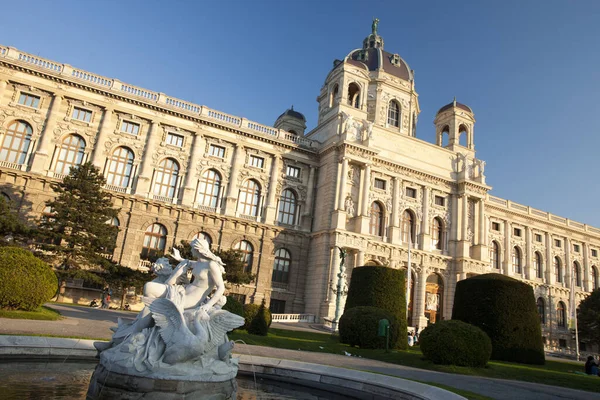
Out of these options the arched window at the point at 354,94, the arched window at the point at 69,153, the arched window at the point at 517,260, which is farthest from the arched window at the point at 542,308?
the arched window at the point at 69,153

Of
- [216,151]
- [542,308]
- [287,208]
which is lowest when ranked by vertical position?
[542,308]

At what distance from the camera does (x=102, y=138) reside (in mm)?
30719

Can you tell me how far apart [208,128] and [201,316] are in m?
28.8

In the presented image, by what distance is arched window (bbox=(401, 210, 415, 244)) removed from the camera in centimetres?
3866

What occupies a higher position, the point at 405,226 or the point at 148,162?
the point at 148,162

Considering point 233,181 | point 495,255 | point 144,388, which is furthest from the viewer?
point 495,255

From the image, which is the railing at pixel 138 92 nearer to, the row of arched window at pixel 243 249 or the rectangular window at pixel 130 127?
the rectangular window at pixel 130 127

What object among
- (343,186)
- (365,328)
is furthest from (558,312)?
(365,328)

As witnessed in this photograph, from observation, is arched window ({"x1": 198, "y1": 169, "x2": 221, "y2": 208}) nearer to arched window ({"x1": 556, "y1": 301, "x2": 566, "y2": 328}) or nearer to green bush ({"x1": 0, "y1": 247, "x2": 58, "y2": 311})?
green bush ({"x1": 0, "y1": 247, "x2": 58, "y2": 311})

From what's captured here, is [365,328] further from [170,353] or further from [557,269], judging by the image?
[557,269]

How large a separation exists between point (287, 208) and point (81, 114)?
1715 cm

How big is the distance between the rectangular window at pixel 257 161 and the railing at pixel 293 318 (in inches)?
493

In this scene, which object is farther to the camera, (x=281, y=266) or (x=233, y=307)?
(x=281, y=266)

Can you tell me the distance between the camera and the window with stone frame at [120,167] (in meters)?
31.0
